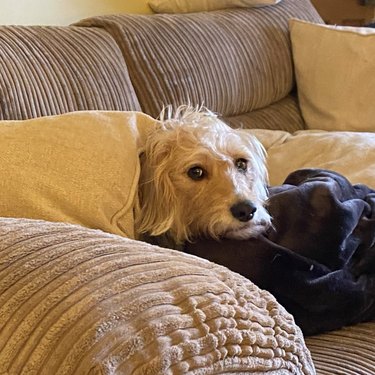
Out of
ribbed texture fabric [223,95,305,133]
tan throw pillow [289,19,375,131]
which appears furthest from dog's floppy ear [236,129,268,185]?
tan throw pillow [289,19,375,131]

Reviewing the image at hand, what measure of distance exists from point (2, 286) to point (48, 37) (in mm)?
1020

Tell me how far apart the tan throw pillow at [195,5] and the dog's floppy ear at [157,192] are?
1.06 m

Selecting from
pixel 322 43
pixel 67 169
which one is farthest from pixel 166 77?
pixel 67 169

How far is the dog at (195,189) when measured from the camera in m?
1.29

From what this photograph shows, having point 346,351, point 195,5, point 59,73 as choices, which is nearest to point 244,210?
point 346,351

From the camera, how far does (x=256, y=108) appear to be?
231cm

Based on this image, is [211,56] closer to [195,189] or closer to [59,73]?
[59,73]

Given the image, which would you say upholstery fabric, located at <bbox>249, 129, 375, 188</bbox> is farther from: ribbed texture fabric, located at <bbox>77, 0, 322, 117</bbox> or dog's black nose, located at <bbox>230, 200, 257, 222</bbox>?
dog's black nose, located at <bbox>230, 200, 257, 222</bbox>

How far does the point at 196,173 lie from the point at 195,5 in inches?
44.4

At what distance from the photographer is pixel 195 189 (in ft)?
4.38

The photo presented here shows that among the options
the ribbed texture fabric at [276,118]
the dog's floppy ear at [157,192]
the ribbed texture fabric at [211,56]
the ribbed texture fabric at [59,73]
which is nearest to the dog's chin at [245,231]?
the dog's floppy ear at [157,192]

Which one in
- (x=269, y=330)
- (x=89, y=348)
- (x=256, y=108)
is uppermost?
(x=89, y=348)

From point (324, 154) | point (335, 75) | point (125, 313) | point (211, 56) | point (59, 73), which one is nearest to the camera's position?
point (125, 313)

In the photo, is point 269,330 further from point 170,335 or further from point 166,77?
point 166,77
